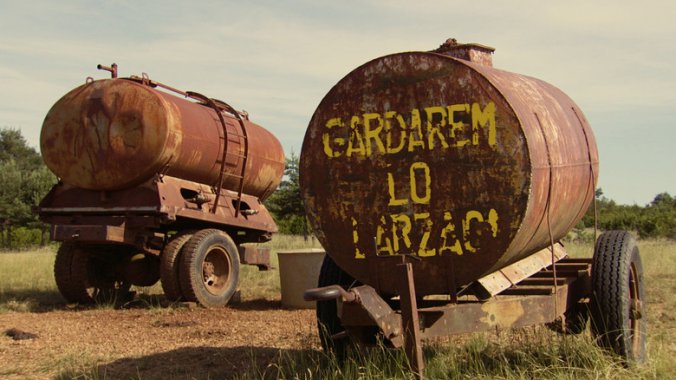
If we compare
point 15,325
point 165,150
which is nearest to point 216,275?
point 165,150

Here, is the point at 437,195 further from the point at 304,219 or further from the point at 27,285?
the point at 304,219

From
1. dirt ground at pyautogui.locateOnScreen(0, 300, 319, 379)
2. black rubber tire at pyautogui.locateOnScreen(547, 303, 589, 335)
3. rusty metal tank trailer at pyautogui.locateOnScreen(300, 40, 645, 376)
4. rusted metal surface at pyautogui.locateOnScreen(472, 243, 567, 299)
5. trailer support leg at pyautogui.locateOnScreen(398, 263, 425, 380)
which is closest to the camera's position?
trailer support leg at pyautogui.locateOnScreen(398, 263, 425, 380)

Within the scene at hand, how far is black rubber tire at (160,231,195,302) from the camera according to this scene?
990cm

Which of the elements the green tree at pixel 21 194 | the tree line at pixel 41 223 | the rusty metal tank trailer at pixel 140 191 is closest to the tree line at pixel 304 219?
the tree line at pixel 41 223

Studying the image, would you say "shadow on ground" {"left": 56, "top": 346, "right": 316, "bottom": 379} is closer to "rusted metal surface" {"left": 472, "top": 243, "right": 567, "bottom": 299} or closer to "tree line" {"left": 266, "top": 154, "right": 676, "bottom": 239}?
"rusted metal surface" {"left": 472, "top": 243, "right": 567, "bottom": 299}

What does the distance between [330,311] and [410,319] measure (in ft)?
4.37

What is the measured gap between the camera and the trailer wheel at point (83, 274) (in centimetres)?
1039

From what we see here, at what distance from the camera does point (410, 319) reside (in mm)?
4375

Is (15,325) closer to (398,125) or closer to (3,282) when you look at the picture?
(3,282)

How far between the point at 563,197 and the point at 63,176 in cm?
708

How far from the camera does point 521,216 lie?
4.46 metres

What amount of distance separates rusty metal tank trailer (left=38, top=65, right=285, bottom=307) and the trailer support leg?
5.78m

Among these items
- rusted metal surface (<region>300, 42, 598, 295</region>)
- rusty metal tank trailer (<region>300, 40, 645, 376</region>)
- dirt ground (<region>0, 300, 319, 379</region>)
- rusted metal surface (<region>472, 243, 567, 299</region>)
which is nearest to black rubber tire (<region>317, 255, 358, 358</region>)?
rusty metal tank trailer (<region>300, 40, 645, 376</region>)

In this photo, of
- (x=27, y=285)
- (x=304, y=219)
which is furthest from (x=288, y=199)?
(x=27, y=285)
